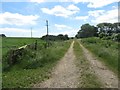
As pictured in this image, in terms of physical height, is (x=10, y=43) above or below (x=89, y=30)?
below

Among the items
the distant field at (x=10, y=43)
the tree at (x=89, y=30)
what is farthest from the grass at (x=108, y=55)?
the tree at (x=89, y=30)

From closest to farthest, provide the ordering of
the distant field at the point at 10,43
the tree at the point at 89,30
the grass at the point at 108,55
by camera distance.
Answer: the grass at the point at 108,55 → the distant field at the point at 10,43 → the tree at the point at 89,30

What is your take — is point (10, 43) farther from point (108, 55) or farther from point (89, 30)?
point (89, 30)

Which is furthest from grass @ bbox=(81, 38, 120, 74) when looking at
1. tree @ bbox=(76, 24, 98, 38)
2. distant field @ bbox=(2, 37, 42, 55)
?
tree @ bbox=(76, 24, 98, 38)

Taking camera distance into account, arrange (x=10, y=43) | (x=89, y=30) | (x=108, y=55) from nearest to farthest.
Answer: (x=108, y=55)
(x=10, y=43)
(x=89, y=30)

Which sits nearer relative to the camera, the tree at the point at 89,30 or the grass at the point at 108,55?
the grass at the point at 108,55

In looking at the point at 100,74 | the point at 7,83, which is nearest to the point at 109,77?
the point at 100,74

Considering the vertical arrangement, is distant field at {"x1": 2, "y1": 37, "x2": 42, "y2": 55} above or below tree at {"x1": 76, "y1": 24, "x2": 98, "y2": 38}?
below

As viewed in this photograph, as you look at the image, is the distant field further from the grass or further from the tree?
the tree

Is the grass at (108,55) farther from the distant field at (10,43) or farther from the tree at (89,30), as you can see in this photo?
the tree at (89,30)

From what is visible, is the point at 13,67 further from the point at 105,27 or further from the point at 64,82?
the point at 105,27

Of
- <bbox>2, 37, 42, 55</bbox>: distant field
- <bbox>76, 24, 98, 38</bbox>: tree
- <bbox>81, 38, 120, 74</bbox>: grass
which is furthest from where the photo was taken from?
<bbox>76, 24, 98, 38</bbox>: tree

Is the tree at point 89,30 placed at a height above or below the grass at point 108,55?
above

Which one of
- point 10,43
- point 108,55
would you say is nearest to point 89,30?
point 10,43
